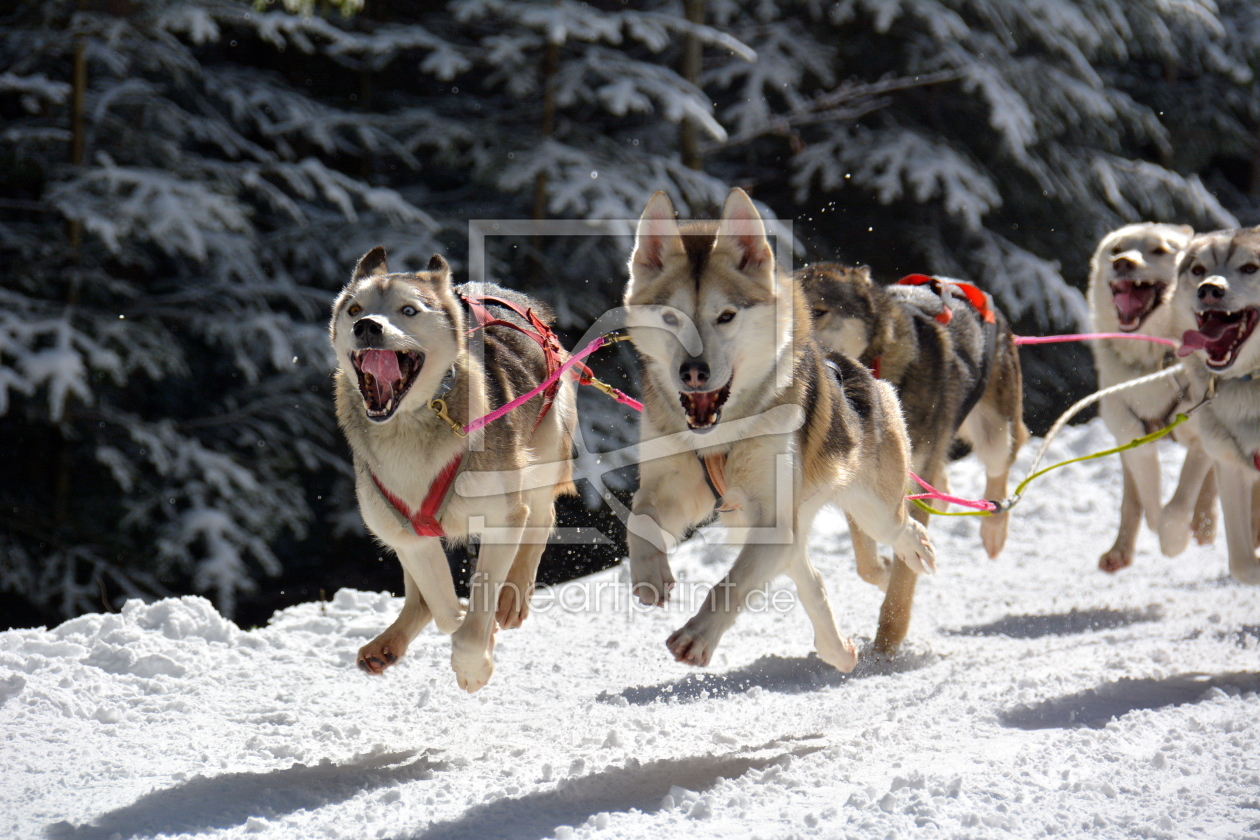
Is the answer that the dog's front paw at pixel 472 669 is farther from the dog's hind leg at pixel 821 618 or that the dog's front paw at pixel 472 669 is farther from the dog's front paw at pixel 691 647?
the dog's hind leg at pixel 821 618

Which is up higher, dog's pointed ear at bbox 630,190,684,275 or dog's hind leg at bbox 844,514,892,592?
dog's pointed ear at bbox 630,190,684,275

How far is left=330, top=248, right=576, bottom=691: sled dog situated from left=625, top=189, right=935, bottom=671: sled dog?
0.48 metres

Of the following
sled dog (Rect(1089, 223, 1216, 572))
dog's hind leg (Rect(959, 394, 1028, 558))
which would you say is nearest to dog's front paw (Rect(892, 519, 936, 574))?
dog's hind leg (Rect(959, 394, 1028, 558))

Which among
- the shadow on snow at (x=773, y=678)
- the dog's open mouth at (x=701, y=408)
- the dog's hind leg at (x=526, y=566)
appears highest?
the dog's open mouth at (x=701, y=408)

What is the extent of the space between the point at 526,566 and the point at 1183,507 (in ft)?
10.5

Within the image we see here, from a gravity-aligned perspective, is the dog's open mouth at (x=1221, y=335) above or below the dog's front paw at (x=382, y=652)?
above

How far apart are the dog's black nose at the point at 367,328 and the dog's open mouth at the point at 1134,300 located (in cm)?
435

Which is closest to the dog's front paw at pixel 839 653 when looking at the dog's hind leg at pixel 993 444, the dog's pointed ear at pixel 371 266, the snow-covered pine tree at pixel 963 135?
the dog's pointed ear at pixel 371 266

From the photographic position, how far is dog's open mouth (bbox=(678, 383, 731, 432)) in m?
3.09

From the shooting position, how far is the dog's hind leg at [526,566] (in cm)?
374

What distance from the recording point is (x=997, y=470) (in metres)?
5.98

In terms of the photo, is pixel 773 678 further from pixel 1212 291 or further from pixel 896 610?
pixel 1212 291

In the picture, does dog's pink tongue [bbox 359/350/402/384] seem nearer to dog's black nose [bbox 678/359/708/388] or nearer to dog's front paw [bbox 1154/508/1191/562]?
dog's black nose [bbox 678/359/708/388]

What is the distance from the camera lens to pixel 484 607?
3275 mm
